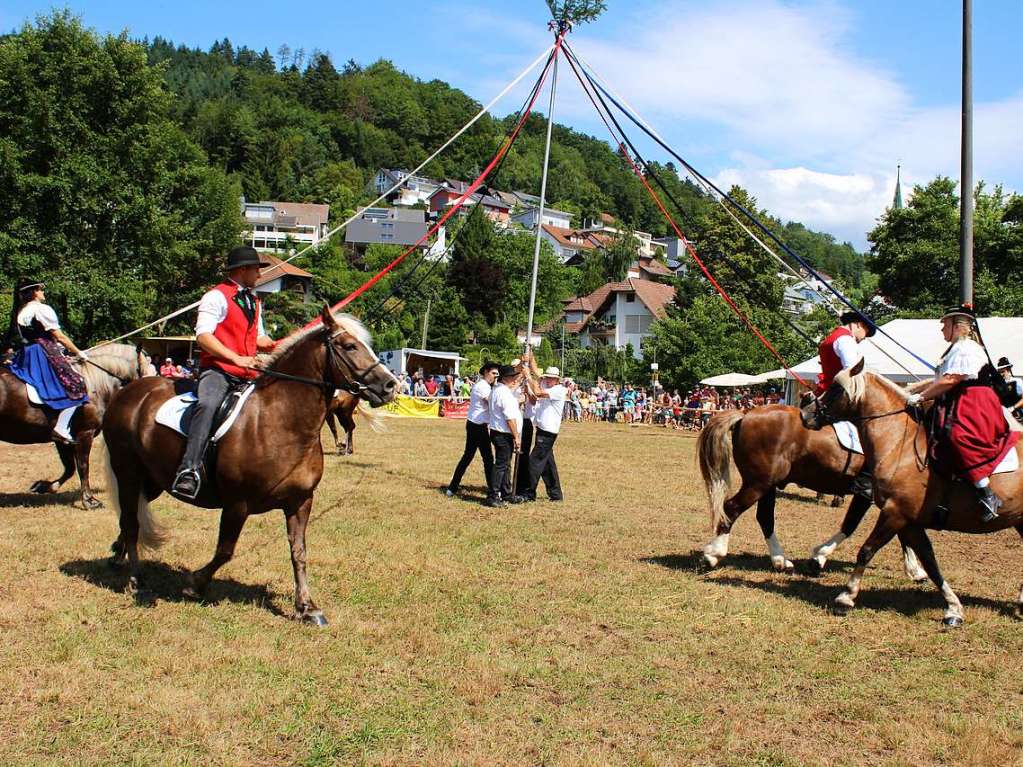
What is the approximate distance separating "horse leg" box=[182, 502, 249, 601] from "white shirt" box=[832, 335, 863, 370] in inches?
224

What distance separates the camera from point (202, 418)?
671 cm

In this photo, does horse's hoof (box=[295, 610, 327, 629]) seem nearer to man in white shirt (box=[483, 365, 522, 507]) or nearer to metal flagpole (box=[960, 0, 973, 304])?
man in white shirt (box=[483, 365, 522, 507])

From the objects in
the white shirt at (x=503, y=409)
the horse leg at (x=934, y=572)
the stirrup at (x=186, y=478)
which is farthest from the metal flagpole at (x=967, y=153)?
the stirrup at (x=186, y=478)

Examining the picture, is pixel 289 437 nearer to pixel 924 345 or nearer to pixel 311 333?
pixel 311 333

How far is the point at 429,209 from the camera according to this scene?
454ft

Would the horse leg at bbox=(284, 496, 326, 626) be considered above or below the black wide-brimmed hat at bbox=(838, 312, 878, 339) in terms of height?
below

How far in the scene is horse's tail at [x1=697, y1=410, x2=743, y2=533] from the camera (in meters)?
9.18

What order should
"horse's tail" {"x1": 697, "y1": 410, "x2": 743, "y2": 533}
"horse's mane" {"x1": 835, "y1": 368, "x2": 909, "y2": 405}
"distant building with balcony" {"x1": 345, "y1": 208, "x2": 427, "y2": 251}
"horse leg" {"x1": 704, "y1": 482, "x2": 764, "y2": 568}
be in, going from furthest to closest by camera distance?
"distant building with balcony" {"x1": 345, "y1": 208, "x2": 427, "y2": 251} < "horse's tail" {"x1": 697, "y1": 410, "x2": 743, "y2": 533} < "horse leg" {"x1": 704, "y1": 482, "x2": 764, "y2": 568} < "horse's mane" {"x1": 835, "y1": 368, "x2": 909, "y2": 405}

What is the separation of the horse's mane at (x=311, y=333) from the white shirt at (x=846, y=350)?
4594 millimetres

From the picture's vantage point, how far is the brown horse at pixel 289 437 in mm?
6648

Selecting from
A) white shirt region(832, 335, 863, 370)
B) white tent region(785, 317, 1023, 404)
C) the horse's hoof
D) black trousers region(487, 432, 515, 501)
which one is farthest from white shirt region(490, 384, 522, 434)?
white tent region(785, 317, 1023, 404)

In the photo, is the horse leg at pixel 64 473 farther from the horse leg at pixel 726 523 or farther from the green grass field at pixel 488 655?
the horse leg at pixel 726 523

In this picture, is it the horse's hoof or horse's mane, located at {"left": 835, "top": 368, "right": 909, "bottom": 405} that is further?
horse's mane, located at {"left": 835, "top": 368, "right": 909, "bottom": 405}

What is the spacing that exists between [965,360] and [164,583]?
744cm
